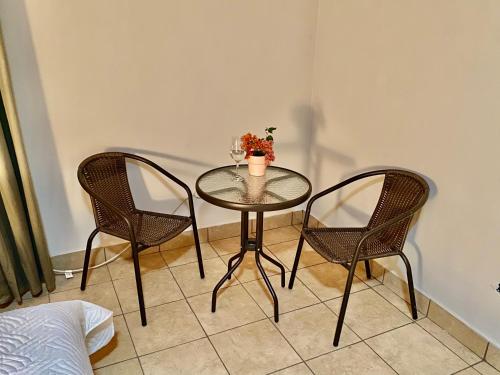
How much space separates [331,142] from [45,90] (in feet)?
5.76

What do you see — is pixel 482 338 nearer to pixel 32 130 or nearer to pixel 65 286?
pixel 65 286

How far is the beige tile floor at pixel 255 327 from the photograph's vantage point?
6.00ft

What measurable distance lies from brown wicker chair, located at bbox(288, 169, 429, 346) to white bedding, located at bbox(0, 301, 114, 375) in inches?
44.7

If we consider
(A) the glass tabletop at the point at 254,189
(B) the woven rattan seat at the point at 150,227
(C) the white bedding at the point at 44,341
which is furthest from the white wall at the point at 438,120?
(C) the white bedding at the point at 44,341

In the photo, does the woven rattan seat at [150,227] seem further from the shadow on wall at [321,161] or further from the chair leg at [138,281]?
the shadow on wall at [321,161]

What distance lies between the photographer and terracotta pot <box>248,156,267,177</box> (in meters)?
2.15

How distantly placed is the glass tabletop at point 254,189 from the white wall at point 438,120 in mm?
563

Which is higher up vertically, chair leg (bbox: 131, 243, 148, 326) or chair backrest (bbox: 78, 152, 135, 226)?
chair backrest (bbox: 78, 152, 135, 226)

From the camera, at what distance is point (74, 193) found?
240 centimetres

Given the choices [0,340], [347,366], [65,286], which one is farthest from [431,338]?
[65,286]

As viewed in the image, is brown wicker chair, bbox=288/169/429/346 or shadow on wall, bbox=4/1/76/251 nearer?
brown wicker chair, bbox=288/169/429/346

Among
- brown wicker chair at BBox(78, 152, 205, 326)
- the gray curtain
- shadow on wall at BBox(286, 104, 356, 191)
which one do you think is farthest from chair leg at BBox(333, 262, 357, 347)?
the gray curtain

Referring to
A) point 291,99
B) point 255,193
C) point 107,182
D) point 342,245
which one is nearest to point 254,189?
point 255,193

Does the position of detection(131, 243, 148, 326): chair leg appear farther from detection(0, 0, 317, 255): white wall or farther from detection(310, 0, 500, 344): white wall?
→ detection(310, 0, 500, 344): white wall
